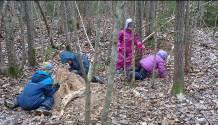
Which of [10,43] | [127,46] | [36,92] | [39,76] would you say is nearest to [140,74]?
[127,46]

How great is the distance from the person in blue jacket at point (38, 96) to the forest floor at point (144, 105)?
5.7 inches

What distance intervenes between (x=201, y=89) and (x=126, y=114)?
2.12m

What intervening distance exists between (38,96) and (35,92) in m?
0.10

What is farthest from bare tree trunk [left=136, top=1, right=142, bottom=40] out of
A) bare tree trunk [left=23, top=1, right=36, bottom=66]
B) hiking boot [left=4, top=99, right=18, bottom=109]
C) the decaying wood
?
hiking boot [left=4, top=99, right=18, bottom=109]

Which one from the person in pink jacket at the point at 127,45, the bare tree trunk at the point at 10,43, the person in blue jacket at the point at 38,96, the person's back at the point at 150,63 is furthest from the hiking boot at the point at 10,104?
the person's back at the point at 150,63

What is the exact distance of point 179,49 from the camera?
742 centimetres

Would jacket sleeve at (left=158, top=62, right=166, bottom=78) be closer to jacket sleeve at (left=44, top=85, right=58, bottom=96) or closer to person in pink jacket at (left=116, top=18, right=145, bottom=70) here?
person in pink jacket at (left=116, top=18, right=145, bottom=70)

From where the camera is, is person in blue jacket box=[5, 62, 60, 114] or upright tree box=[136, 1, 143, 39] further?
upright tree box=[136, 1, 143, 39]

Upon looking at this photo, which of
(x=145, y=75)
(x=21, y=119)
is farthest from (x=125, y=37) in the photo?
(x=21, y=119)

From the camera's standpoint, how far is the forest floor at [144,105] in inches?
265

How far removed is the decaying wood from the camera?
286 inches

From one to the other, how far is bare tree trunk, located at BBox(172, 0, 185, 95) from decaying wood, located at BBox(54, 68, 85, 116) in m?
1.83

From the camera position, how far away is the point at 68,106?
23.7 ft

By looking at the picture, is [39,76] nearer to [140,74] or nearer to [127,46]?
[140,74]
